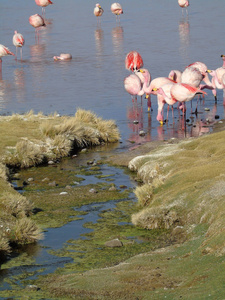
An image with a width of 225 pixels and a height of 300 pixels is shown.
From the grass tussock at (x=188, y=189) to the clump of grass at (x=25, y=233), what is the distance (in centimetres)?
156

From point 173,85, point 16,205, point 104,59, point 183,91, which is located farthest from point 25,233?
point 104,59

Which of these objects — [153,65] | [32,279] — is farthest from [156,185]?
[153,65]

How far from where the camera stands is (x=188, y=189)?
10656 millimetres

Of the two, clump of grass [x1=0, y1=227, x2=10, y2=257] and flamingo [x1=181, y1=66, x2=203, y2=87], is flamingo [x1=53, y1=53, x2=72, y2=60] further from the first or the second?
clump of grass [x1=0, y1=227, x2=10, y2=257]

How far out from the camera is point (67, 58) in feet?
99.9

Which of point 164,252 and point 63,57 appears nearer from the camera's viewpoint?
point 164,252

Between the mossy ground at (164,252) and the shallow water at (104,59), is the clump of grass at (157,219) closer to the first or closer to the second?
the mossy ground at (164,252)

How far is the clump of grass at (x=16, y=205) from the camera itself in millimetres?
10734

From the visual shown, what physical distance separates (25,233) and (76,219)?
1328 millimetres

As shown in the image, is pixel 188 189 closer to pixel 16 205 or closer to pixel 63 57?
pixel 16 205

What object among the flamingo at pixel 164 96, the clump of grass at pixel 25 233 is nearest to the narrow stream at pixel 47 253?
the clump of grass at pixel 25 233

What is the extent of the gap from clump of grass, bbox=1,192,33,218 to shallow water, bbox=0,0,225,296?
76cm

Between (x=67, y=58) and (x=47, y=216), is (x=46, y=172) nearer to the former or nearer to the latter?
(x=47, y=216)

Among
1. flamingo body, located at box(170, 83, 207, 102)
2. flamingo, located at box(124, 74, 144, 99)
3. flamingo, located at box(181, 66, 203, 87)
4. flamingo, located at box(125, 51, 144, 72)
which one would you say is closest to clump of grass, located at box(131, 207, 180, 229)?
flamingo body, located at box(170, 83, 207, 102)
